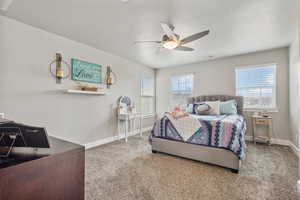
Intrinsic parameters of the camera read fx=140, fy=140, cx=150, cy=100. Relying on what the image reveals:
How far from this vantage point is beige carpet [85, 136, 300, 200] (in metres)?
1.72

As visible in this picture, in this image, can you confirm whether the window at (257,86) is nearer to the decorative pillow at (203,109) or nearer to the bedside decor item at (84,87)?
the decorative pillow at (203,109)

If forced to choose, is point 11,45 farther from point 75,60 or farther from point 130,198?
point 130,198

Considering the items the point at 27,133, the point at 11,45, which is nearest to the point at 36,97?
the point at 11,45

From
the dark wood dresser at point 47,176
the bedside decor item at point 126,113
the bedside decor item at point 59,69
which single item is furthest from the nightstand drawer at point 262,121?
the bedside decor item at point 59,69

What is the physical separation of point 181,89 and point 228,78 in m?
1.61

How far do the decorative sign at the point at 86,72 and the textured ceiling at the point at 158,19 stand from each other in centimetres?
51

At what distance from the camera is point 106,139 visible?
3.81 metres

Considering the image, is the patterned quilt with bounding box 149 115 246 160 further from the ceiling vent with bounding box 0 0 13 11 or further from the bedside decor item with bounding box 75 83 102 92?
the ceiling vent with bounding box 0 0 13 11

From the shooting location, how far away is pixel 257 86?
3930mm

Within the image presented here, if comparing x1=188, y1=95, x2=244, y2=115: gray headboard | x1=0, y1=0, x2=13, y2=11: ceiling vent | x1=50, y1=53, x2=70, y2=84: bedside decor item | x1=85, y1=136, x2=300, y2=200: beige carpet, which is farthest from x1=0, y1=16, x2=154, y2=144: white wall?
x1=188, y1=95, x2=244, y2=115: gray headboard

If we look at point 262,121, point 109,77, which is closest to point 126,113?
point 109,77

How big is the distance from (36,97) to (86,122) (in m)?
1.14

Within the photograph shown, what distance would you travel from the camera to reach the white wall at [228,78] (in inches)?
140

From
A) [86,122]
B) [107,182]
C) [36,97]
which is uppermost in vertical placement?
[36,97]
